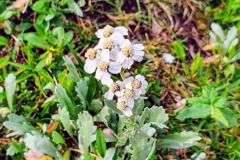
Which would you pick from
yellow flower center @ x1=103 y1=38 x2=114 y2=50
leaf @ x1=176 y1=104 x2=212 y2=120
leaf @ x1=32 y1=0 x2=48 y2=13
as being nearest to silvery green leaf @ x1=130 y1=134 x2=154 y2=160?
leaf @ x1=176 y1=104 x2=212 y2=120

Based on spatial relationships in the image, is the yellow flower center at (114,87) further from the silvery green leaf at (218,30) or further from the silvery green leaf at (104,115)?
the silvery green leaf at (218,30)

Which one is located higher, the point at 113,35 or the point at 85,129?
the point at 113,35

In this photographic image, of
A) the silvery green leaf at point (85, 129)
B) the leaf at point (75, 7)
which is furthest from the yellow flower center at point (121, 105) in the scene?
the leaf at point (75, 7)

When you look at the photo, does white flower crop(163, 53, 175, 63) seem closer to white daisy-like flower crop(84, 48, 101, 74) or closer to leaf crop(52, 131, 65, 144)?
leaf crop(52, 131, 65, 144)

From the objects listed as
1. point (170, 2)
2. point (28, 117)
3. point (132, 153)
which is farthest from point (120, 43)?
point (170, 2)

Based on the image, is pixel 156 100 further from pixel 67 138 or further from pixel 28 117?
pixel 28 117

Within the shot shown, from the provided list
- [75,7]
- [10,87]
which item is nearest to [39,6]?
[75,7]

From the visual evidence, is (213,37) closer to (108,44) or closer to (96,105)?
(96,105)

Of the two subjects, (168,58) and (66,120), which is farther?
(168,58)
